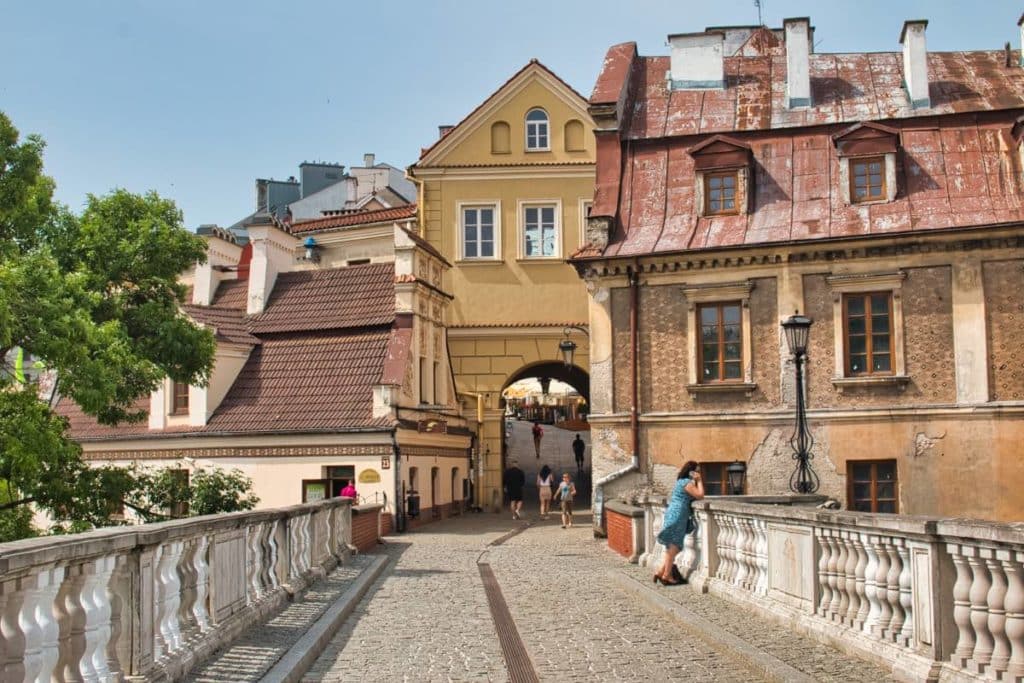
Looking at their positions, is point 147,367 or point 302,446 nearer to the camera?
point 147,367

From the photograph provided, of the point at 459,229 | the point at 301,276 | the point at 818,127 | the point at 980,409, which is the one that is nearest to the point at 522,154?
the point at 459,229

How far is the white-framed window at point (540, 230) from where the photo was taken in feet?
128

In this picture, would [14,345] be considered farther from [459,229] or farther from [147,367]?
[459,229]

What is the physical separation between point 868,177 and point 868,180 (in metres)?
0.07

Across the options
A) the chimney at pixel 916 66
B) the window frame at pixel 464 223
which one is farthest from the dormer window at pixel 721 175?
the window frame at pixel 464 223

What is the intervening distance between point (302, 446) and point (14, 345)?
45.5 feet

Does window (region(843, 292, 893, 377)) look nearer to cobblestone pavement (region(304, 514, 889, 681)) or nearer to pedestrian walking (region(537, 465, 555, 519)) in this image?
cobblestone pavement (region(304, 514, 889, 681))

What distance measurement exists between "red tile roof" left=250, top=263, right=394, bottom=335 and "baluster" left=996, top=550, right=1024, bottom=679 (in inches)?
1143

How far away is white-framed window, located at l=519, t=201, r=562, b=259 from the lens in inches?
1537

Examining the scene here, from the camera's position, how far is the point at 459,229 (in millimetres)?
39344

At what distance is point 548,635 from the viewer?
40.2 ft

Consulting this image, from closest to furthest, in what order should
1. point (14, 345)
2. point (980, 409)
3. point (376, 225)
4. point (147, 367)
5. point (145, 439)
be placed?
point (14, 345), point (147, 367), point (980, 409), point (145, 439), point (376, 225)

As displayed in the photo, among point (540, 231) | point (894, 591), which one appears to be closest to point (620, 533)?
point (894, 591)

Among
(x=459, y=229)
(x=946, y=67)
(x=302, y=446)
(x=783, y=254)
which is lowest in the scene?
(x=302, y=446)
